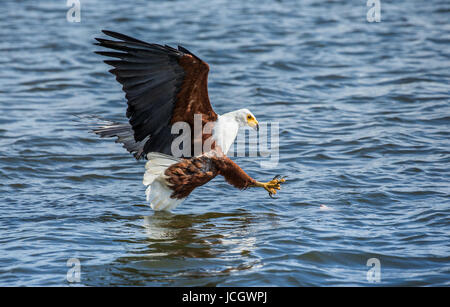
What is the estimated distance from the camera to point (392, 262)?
15.4 ft

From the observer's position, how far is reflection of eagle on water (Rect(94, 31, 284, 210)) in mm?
4957

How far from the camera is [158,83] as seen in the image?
5.07m

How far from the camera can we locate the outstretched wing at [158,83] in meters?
4.91

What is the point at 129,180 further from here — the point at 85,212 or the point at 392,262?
the point at 392,262

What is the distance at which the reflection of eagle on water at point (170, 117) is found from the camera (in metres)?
A: 4.96

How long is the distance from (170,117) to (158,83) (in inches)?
14.7

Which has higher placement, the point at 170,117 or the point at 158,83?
the point at 158,83

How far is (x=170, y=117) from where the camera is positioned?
5.35m

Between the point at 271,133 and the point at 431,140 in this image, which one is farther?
the point at 271,133

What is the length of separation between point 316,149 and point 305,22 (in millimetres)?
6394

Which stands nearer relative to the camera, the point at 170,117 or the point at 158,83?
the point at 158,83

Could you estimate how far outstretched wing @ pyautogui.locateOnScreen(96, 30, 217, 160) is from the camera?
491 cm
